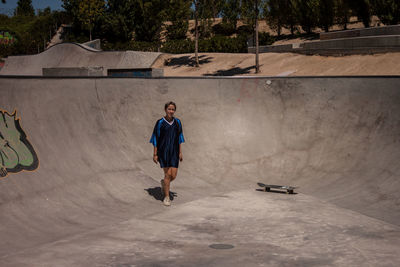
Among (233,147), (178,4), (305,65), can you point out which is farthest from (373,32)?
(178,4)

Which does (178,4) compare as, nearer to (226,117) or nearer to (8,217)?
(226,117)

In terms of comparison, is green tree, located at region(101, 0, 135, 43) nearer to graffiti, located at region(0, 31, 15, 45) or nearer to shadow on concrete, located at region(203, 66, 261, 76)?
graffiti, located at region(0, 31, 15, 45)

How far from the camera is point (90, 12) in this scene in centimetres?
5875

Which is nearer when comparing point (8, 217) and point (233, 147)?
point (8, 217)

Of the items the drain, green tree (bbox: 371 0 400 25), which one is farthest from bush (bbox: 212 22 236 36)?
the drain

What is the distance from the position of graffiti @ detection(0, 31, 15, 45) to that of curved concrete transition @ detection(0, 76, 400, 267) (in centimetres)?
5649

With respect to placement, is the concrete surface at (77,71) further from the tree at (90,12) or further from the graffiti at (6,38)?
the graffiti at (6,38)

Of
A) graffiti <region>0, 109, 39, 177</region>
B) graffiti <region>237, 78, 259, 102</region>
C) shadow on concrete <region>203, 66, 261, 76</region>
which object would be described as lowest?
graffiti <region>0, 109, 39, 177</region>

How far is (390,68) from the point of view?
19.3 meters

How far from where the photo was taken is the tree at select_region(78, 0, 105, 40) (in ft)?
192

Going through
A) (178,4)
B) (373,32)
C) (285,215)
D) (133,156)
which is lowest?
(285,215)

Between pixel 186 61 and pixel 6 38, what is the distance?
118 ft

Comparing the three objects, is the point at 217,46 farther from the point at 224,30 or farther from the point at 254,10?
the point at 224,30

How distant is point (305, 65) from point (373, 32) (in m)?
4.17
